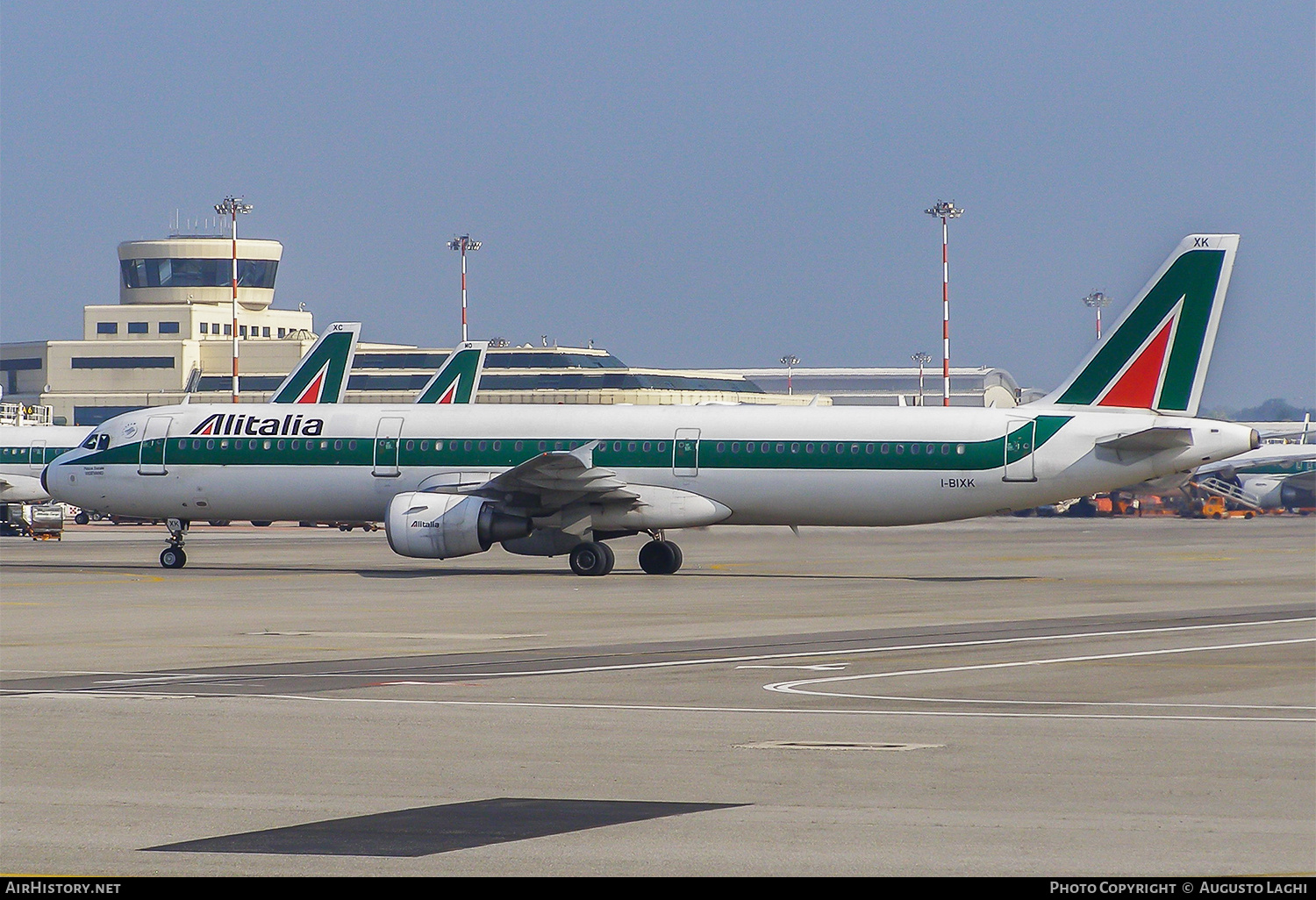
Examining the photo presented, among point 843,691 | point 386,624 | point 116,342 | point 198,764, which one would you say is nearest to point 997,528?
point 386,624

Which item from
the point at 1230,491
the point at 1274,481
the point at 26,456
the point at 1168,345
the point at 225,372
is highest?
the point at 225,372

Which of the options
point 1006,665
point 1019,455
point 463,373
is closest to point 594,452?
point 1019,455

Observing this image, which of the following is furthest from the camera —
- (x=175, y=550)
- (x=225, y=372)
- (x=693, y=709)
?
(x=225, y=372)

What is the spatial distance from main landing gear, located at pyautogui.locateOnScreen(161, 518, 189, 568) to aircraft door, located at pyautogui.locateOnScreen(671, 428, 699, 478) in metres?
12.4

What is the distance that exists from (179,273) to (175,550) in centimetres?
12030

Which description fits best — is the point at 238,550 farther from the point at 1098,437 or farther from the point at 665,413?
the point at 1098,437

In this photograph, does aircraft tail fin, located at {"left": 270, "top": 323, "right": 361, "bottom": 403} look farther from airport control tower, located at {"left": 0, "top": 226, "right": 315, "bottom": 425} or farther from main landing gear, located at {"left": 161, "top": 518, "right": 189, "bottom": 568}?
airport control tower, located at {"left": 0, "top": 226, "right": 315, "bottom": 425}

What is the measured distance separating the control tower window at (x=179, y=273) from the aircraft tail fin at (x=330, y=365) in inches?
3521

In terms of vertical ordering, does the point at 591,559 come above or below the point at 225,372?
below

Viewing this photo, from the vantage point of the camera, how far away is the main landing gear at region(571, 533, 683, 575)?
39250 mm

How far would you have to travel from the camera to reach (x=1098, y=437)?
37938 mm

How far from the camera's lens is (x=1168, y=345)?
39.1 metres

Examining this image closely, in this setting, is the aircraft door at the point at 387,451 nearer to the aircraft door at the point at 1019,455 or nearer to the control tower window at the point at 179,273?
the aircraft door at the point at 1019,455

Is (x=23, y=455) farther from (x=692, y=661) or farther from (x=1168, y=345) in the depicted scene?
(x=692, y=661)
